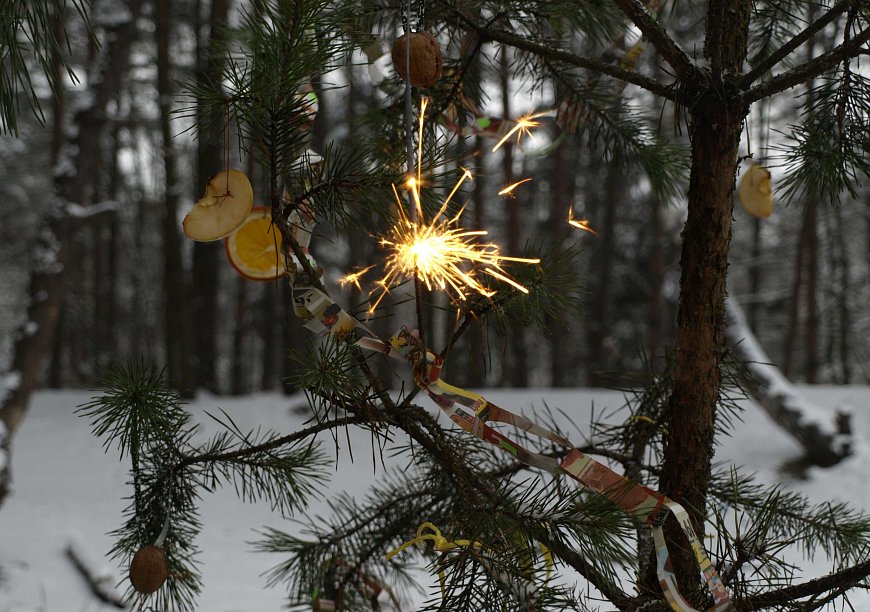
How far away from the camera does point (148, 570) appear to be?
2.63 ft

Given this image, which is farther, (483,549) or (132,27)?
(132,27)

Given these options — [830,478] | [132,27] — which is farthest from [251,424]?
[830,478]

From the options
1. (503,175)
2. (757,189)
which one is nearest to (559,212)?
(503,175)

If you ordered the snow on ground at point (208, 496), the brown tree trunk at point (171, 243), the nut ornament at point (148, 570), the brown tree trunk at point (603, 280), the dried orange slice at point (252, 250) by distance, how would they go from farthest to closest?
the brown tree trunk at point (603, 280) < the brown tree trunk at point (171, 243) < the snow on ground at point (208, 496) < the dried orange slice at point (252, 250) < the nut ornament at point (148, 570)

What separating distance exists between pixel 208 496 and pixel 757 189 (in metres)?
4.08

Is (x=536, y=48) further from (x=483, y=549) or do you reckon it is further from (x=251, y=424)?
(x=251, y=424)

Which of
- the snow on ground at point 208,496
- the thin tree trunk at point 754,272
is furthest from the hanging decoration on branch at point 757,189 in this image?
the thin tree trunk at point 754,272

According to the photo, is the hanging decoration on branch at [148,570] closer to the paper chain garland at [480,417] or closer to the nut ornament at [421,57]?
the paper chain garland at [480,417]

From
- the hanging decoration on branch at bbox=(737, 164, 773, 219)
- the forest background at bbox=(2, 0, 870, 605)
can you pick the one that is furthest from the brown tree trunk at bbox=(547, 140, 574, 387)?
the hanging decoration on branch at bbox=(737, 164, 773, 219)

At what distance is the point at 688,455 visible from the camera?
2.87ft

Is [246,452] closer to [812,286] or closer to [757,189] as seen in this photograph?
[757,189]

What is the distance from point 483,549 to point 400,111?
68cm

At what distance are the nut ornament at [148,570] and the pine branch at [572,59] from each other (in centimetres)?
76

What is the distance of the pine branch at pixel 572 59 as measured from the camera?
2.86 feet
